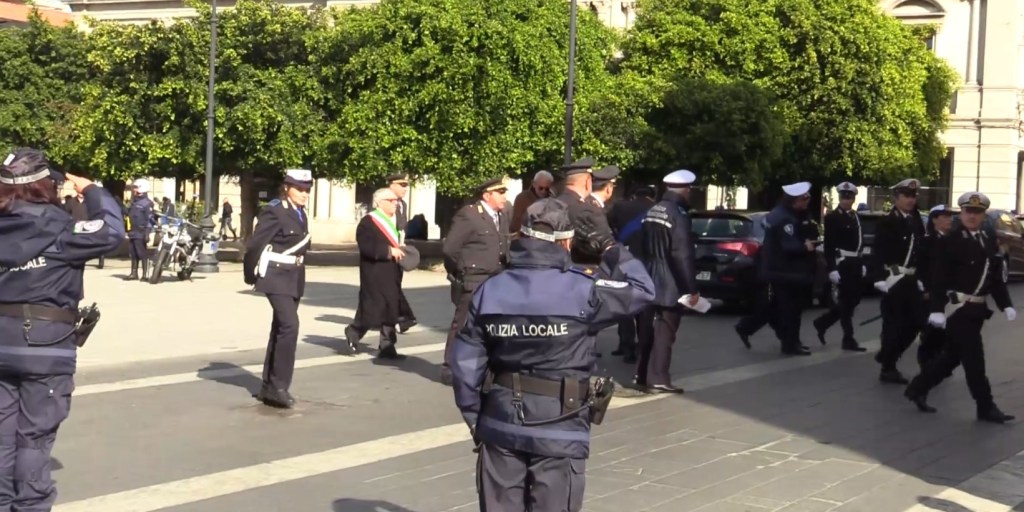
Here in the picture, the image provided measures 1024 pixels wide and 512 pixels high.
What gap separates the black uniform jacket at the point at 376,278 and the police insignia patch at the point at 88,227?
684 centimetres

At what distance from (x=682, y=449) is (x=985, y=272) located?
2.96m

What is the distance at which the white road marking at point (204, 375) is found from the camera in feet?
38.3

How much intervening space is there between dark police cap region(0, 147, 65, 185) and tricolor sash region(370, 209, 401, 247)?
6866 millimetres

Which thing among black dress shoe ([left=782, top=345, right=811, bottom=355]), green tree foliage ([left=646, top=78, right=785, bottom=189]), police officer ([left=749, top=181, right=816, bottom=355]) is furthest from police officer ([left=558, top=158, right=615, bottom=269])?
green tree foliage ([left=646, top=78, right=785, bottom=189])

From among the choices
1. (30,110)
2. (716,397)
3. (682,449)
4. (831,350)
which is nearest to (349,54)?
(30,110)

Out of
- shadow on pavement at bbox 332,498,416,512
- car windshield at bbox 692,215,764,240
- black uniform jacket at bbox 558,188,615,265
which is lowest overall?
shadow on pavement at bbox 332,498,416,512

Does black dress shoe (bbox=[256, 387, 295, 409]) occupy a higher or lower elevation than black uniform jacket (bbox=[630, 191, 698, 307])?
lower

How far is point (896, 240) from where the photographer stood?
13219mm

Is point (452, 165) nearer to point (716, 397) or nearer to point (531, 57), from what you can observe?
point (531, 57)

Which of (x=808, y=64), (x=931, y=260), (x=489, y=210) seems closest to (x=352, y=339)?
(x=489, y=210)

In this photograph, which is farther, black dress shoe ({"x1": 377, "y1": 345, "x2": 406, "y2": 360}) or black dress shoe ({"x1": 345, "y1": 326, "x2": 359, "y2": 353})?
black dress shoe ({"x1": 345, "y1": 326, "x2": 359, "y2": 353})

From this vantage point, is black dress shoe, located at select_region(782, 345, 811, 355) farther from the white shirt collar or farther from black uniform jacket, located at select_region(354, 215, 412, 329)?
the white shirt collar

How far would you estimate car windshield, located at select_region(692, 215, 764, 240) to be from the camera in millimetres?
20250

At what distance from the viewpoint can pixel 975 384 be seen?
425 inches
